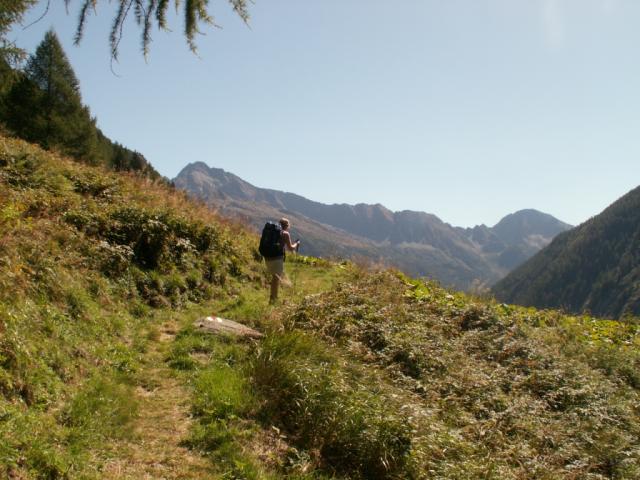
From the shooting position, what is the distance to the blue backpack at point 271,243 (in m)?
12.0

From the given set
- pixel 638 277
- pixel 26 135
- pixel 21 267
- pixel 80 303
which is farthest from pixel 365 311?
pixel 638 277

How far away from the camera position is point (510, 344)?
10.6 meters

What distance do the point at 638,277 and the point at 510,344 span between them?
188869 mm

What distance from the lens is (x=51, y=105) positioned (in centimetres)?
3666

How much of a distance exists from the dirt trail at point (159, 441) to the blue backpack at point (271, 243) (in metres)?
5.41

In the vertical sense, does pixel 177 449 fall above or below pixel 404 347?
below

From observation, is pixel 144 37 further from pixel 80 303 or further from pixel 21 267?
pixel 80 303

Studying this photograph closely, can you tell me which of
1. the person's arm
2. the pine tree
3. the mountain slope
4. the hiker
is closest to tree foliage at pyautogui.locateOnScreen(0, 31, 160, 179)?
the pine tree

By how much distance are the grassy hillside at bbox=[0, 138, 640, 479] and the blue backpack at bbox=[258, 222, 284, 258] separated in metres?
1.27

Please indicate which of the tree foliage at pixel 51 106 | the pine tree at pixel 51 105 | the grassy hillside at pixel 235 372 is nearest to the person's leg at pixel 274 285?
the grassy hillside at pixel 235 372

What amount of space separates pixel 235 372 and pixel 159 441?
2.04m

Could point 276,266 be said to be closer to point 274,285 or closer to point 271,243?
point 274,285

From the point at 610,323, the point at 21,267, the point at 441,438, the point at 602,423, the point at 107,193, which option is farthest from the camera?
the point at 610,323

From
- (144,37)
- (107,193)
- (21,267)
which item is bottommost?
(21,267)
